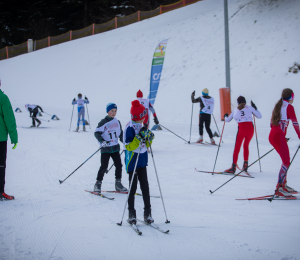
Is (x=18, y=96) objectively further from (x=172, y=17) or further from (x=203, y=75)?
(x=203, y=75)

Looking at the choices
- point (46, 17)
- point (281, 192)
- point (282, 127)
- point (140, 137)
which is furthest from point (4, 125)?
point (46, 17)

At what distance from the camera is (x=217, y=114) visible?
527 inches

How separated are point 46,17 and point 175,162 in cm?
4265

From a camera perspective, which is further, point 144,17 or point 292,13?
point 144,17

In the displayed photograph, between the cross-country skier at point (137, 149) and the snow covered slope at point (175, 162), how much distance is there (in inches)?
10.9

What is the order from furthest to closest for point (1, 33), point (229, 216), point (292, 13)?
point (1, 33), point (292, 13), point (229, 216)

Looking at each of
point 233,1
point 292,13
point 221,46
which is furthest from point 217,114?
point 233,1

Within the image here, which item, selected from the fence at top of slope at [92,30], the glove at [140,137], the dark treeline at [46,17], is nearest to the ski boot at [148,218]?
the glove at [140,137]

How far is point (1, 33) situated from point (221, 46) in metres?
37.1

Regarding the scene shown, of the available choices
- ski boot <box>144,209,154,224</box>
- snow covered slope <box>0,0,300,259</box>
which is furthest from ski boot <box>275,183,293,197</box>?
ski boot <box>144,209,154,224</box>

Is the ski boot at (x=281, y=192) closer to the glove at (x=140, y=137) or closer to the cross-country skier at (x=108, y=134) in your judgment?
the glove at (x=140, y=137)

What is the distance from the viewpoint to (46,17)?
41.8 m

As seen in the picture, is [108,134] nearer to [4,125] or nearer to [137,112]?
[137,112]

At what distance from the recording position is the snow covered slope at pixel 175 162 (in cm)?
288
